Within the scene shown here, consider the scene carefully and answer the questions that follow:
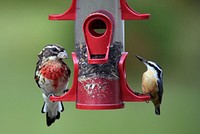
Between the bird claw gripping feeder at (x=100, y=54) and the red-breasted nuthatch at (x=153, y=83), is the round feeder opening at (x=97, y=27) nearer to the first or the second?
the bird claw gripping feeder at (x=100, y=54)

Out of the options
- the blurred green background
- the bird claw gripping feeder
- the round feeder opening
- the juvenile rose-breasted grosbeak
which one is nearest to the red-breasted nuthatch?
the bird claw gripping feeder

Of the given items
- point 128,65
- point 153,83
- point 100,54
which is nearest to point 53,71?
point 100,54

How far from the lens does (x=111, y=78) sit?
8383mm

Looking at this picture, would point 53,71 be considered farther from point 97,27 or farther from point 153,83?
point 153,83

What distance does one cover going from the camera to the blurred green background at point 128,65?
12664mm

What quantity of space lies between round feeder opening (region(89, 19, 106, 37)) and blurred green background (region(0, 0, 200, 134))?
3.79 metres

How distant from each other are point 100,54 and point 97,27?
0.22 metres

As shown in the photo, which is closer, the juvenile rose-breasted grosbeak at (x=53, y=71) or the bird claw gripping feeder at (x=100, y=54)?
the bird claw gripping feeder at (x=100, y=54)

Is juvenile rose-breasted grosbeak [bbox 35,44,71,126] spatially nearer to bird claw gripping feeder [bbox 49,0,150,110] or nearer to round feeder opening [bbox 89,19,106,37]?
bird claw gripping feeder [bbox 49,0,150,110]

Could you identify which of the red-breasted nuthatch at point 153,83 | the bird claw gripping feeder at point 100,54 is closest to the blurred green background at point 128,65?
the red-breasted nuthatch at point 153,83

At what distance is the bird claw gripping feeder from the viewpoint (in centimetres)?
830
